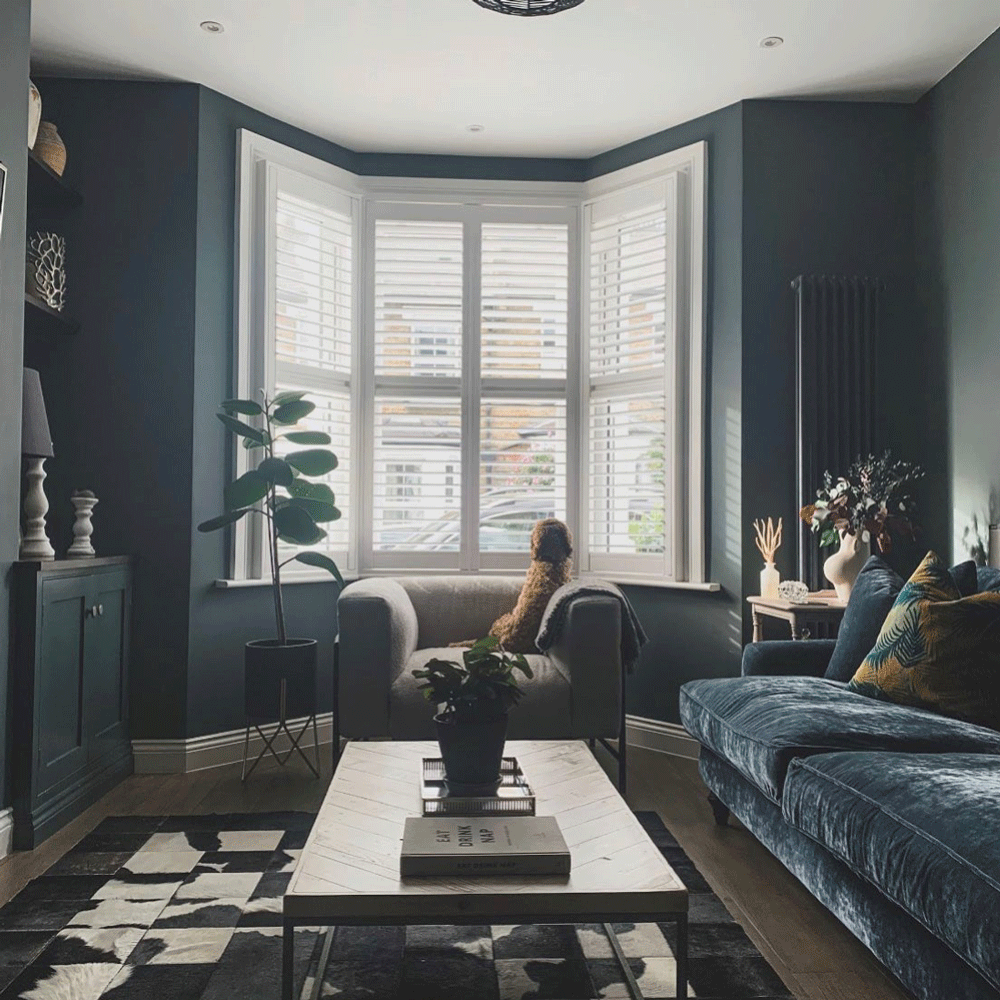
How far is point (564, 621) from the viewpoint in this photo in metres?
3.76

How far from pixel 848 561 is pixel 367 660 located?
5.96ft

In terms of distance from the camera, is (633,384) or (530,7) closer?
(530,7)

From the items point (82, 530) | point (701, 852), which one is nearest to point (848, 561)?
point (701, 852)

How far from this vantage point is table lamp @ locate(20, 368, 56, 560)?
340cm

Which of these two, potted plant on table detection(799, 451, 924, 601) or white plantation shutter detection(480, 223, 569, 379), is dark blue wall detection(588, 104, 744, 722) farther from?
white plantation shutter detection(480, 223, 569, 379)

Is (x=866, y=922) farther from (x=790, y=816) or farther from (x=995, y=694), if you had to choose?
(x=995, y=694)

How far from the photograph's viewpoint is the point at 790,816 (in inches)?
92.7

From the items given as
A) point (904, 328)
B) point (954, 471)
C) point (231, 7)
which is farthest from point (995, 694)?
point (231, 7)

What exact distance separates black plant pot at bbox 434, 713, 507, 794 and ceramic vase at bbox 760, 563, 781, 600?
2060mm

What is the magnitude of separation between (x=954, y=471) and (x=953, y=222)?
0.99m

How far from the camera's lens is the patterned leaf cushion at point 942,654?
2613 mm

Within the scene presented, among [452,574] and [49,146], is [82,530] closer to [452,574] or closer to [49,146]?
[49,146]

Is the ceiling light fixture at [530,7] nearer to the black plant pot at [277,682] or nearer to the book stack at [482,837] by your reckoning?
the book stack at [482,837]

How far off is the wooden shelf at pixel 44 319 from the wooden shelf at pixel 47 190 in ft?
1.49
